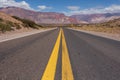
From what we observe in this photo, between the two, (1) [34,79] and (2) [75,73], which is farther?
(2) [75,73]

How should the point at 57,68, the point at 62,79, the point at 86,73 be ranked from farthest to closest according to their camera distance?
1. the point at 57,68
2. the point at 86,73
3. the point at 62,79

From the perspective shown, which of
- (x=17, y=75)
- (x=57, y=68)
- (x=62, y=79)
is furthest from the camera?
(x=57, y=68)

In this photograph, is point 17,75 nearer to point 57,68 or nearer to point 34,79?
point 34,79

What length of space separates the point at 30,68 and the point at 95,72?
181 centimetres

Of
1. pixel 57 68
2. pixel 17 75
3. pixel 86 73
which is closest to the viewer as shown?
pixel 17 75

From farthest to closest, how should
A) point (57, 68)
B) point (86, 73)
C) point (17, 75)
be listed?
point (57, 68)
point (86, 73)
point (17, 75)

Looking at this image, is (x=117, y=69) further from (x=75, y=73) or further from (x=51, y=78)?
(x=51, y=78)

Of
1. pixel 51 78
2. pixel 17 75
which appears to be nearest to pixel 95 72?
pixel 51 78

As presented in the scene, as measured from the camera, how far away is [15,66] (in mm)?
5680

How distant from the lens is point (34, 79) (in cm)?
434

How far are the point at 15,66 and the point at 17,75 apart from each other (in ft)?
3.46

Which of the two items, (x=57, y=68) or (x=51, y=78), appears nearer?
(x=51, y=78)

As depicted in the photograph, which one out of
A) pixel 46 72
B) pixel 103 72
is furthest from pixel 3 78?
pixel 103 72

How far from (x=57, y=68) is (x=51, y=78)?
1060 mm
